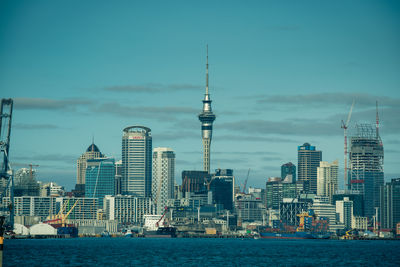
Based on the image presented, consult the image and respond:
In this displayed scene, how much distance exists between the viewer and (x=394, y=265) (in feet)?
452

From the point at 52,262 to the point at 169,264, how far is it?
2175cm

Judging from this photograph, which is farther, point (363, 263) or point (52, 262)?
point (363, 263)

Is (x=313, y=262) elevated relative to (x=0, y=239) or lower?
lower

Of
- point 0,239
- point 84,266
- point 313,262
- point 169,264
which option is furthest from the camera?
point 313,262

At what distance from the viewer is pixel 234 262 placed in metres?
138

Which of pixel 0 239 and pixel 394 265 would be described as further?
pixel 394 265

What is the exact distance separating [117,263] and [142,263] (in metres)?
4.59

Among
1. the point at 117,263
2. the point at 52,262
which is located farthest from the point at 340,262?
the point at 52,262

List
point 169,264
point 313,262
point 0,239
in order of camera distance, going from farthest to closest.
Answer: point 313,262, point 169,264, point 0,239

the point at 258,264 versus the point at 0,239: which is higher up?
the point at 0,239

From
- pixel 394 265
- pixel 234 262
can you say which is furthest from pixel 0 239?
pixel 394 265

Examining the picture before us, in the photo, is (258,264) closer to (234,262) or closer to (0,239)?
(234,262)

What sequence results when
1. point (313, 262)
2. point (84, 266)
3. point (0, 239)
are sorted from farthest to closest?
point (313, 262), point (84, 266), point (0, 239)

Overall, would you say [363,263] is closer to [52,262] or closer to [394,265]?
[394,265]
